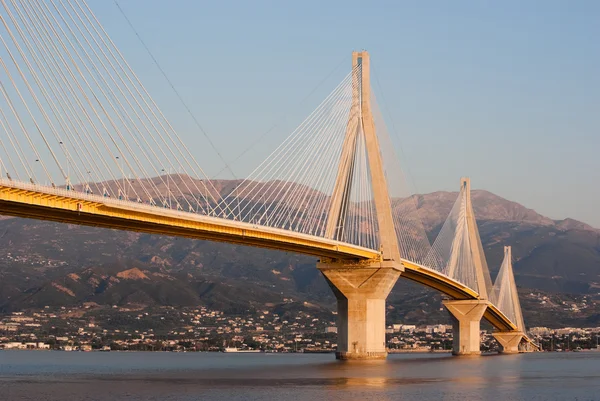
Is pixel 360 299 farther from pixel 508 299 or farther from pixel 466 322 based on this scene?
pixel 508 299

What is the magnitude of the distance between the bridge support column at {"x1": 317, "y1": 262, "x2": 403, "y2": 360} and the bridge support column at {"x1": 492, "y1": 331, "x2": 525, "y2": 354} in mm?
53381

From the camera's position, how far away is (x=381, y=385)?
55375 millimetres

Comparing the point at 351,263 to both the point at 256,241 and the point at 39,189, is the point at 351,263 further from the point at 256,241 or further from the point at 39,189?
the point at 39,189

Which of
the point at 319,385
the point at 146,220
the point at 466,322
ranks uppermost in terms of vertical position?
the point at 146,220

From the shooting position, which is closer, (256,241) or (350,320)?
(256,241)

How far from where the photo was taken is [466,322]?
106 metres

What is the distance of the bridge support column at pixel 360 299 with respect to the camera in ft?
246

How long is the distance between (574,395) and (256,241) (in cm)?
2034

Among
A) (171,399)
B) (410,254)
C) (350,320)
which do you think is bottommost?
(171,399)

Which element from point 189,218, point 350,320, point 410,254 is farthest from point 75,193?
point 410,254

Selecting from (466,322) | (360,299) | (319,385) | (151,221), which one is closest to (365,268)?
(360,299)

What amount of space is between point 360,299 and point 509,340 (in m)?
55.4

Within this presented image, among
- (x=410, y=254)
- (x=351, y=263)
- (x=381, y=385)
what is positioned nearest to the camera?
(x=381, y=385)

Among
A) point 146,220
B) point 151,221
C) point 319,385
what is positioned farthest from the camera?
point 319,385
